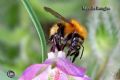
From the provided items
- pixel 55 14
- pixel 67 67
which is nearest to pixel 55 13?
pixel 55 14

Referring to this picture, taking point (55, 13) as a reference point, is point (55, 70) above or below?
below

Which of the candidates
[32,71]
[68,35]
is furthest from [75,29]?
[32,71]

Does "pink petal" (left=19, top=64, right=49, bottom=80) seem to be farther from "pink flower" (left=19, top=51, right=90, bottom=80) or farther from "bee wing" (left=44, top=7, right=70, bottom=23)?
"bee wing" (left=44, top=7, right=70, bottom=23)

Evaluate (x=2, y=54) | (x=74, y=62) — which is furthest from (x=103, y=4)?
(x=2, y=54)

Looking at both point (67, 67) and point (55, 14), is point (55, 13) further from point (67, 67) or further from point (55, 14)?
point (67, 67)

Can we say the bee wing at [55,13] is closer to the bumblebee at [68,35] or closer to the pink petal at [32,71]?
the bumblebee at [68,35]

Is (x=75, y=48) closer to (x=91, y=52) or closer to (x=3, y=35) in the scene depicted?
(x=91, y=52)
